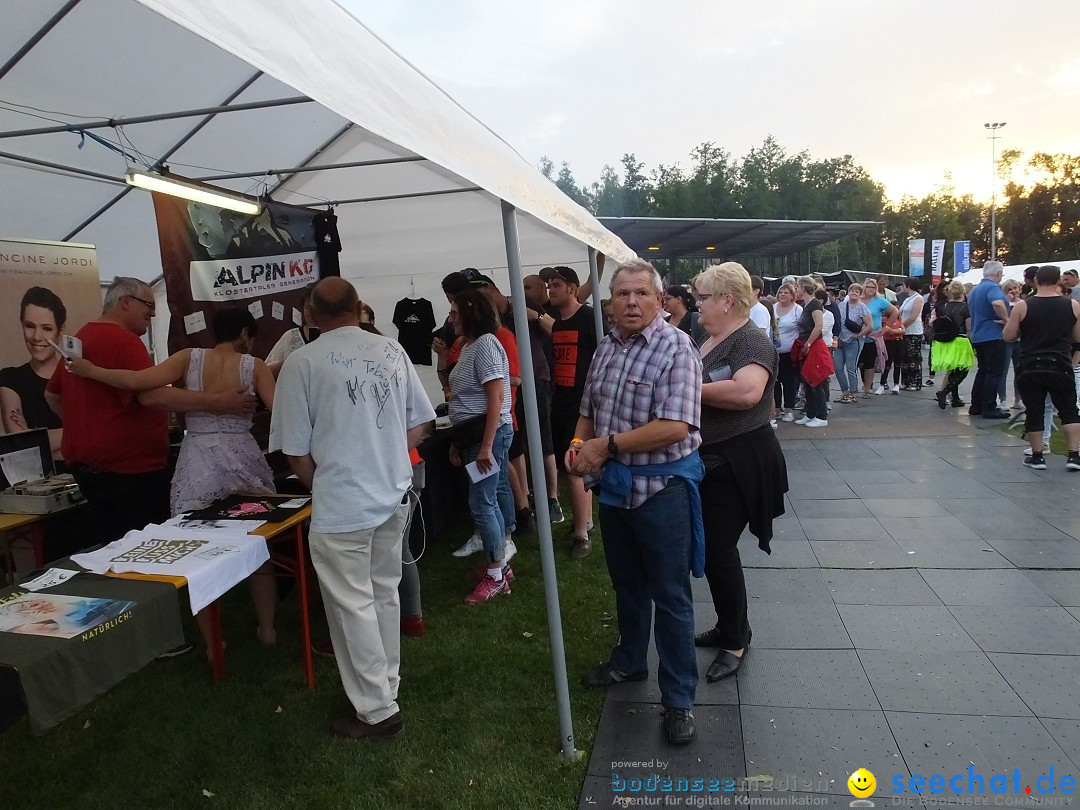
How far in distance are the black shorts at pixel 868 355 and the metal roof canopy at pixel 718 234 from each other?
532cm

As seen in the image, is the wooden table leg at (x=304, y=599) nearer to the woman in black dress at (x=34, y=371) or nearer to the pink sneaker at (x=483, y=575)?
the pink sneaker at (x=483, y=575)

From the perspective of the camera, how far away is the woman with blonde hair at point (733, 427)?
266cm

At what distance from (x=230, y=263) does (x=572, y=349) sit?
9.15 feet

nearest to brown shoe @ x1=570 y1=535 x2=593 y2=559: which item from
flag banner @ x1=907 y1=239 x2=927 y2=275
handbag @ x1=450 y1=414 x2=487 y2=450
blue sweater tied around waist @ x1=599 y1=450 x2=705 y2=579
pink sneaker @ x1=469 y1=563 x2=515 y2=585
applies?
pink sneaker @ x1=469 y1=563 x2=515 y2=585

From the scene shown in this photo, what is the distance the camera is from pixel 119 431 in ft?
10.9

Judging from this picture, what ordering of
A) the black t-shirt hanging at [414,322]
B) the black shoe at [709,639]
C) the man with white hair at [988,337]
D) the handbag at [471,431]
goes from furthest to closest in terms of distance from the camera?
the man with white hair at [988,337], the black t-shirt hanging at [414,322], the handbag at [471,431], the black shoe at [709,639]

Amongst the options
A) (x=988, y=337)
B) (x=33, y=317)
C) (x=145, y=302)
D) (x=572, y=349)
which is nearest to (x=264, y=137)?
(x=33, y=317)

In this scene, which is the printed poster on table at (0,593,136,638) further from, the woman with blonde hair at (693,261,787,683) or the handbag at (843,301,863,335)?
the handbag at (843,301,863,335)

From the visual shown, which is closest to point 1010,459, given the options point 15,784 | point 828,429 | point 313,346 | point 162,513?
point 828,429

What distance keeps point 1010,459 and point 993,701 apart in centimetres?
451

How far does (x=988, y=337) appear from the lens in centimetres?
788

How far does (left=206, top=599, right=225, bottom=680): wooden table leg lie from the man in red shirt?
0.67 m

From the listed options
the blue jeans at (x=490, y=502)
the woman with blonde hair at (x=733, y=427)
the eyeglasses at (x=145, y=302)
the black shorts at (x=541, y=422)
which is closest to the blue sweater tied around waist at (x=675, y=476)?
the woman with blonde hair at (x=733, y=427)

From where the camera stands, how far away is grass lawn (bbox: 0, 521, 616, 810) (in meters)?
2.39
